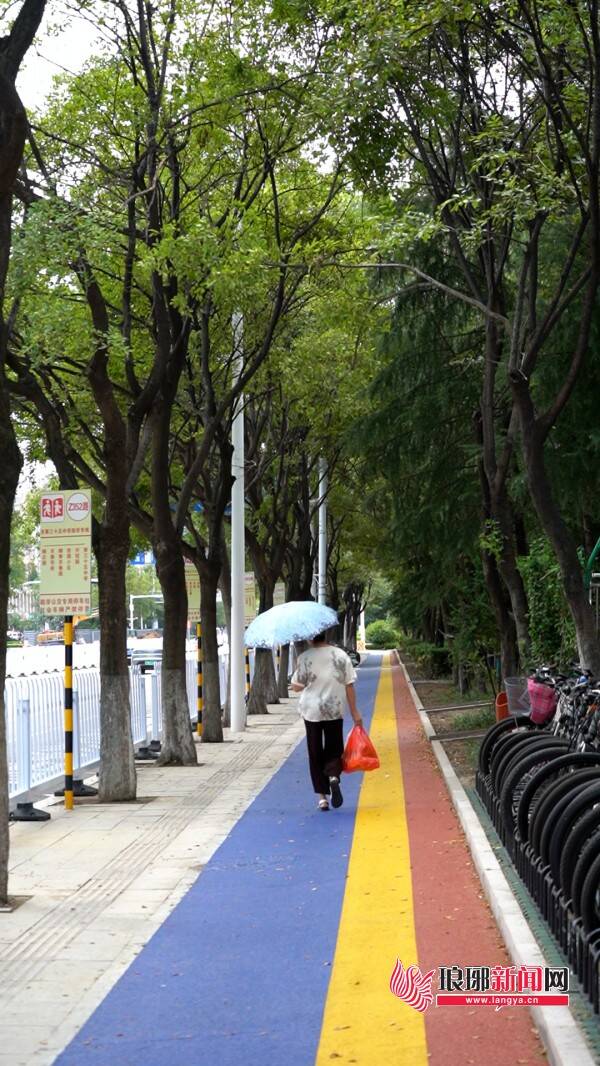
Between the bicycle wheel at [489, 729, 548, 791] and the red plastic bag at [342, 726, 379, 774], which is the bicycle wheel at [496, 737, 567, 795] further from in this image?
the red plastic bag at [342, 726, 379, 774]

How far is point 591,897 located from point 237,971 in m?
2.06

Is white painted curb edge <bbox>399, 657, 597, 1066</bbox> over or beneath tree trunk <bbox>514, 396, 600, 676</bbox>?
beneath

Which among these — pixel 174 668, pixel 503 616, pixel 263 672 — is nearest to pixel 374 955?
pixel 503 616

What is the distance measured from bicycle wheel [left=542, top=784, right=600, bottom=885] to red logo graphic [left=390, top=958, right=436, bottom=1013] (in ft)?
2.70

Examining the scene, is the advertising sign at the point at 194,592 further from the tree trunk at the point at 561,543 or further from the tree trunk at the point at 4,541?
the tree trunk at the point at 4,541

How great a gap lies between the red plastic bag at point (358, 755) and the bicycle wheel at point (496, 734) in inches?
47.3

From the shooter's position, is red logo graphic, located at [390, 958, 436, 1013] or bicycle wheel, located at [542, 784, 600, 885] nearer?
red logo graphic, located at [390, 958, 436, 1013]

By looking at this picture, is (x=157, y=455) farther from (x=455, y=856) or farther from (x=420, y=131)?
(x=455, y=856)

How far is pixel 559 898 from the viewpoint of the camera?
643 cm

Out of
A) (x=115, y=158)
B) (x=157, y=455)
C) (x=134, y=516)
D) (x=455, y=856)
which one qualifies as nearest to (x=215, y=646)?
(x=134, y=516)

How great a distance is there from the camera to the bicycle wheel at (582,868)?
19.2 ft

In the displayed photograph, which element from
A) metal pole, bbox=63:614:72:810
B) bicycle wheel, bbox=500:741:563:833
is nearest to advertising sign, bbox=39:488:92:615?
metal pole, bbox=63:614:72:810

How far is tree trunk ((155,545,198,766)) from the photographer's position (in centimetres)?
1772

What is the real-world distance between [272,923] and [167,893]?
4.37 feet
